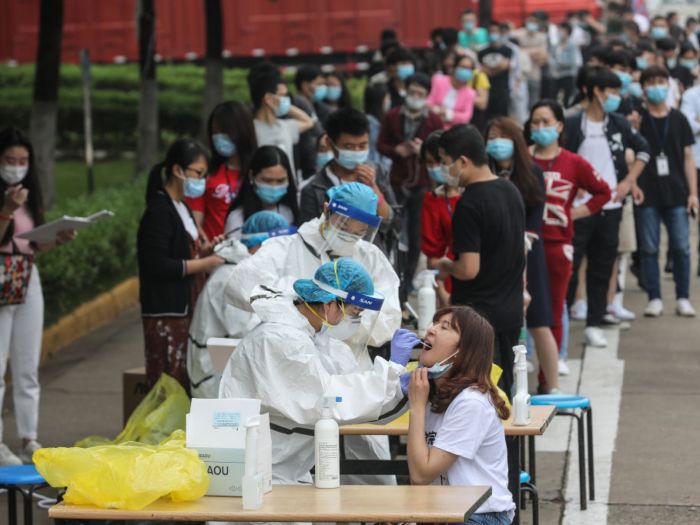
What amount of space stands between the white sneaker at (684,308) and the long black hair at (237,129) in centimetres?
466

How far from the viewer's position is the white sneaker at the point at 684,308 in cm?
1310

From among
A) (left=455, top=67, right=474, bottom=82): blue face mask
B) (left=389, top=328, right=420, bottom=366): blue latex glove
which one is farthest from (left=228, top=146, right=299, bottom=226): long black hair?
(left=455, top=67, right=474, bottom=82): blue face mask

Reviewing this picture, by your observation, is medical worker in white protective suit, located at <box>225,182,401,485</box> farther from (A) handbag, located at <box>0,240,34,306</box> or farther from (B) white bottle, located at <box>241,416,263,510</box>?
(A) handbag, located at <box>0,240,34,306</box>

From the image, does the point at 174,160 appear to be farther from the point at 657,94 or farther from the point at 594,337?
the point at 657,94

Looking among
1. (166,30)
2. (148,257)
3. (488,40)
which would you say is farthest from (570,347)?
(166,30)

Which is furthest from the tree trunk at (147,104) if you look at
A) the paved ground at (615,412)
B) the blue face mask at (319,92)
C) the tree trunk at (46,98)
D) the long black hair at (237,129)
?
the long black hair at (237,129)

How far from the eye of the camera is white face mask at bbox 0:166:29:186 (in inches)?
355

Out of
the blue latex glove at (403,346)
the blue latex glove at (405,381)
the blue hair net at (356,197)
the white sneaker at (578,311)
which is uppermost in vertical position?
the blue hair net at (356,197)

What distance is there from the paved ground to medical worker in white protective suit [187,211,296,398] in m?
1.13

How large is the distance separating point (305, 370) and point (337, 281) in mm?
400

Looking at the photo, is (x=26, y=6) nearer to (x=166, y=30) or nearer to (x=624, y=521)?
(x=166, y=30)

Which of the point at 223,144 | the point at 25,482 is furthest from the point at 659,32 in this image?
the point at 25,482

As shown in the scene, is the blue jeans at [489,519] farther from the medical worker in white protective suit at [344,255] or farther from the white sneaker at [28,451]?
the white sneaker at [28,451]

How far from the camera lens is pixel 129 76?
26.4 metres
